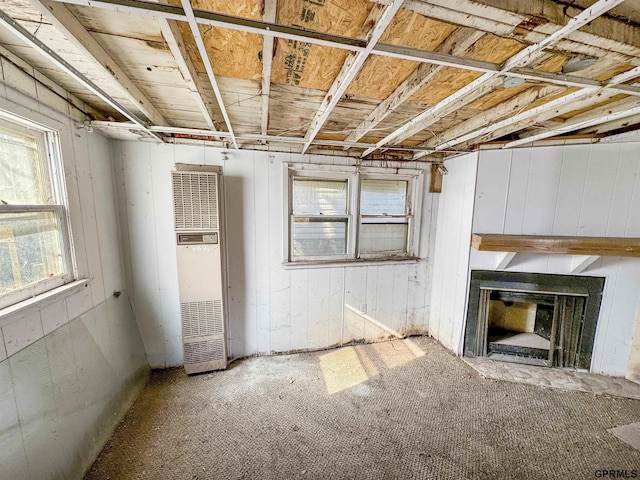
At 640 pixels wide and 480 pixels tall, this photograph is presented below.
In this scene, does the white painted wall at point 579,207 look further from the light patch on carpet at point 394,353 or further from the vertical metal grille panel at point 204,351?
the vertical metal grille panel at point 204,351

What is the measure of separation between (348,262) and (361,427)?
4.74 ft

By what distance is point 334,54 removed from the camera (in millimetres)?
1100

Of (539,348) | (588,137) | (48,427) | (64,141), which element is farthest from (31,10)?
(539,348)

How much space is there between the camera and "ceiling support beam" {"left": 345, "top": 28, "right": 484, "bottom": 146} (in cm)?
95

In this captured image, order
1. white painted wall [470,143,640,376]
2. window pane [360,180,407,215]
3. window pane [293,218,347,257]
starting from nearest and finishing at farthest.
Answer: white painted wall [470,143,640,376] < window pane [293,218,347,257] < window pane [360,180,407,215]

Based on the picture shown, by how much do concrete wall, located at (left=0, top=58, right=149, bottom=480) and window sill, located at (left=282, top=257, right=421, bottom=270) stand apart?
1490mm

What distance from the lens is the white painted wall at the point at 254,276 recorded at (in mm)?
2154

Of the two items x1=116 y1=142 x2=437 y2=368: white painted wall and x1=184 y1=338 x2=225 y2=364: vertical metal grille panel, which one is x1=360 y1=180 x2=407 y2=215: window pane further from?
x1=184 y1=338 x2=225 y2=364: vertical metal grille panel

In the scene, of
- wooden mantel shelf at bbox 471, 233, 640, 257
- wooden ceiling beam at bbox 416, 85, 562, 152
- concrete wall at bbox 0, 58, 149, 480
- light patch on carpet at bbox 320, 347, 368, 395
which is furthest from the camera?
light patch on carpet at bbox 320, 347, 368, 395

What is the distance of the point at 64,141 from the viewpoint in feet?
5.00

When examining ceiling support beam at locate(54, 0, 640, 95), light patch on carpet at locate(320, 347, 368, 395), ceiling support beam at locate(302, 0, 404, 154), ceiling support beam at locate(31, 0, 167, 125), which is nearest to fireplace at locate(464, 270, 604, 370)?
light patch on carpet at locate(320, 347, 368, 395)

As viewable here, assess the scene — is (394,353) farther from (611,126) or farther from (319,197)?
(611,126)

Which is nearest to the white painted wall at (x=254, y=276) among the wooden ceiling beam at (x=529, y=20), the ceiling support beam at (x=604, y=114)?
the ceiling support beam at (x=604, y=114)

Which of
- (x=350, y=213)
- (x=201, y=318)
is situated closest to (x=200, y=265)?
(x=201, y=318)
